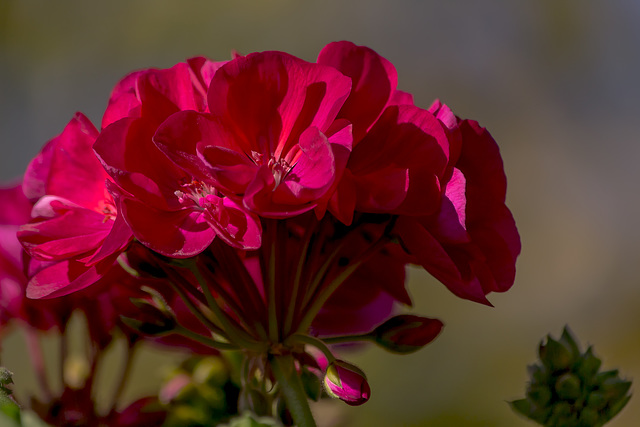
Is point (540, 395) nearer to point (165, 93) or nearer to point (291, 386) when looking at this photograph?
point (291, 386)

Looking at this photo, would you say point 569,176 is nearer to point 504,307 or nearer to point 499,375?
point 504,307

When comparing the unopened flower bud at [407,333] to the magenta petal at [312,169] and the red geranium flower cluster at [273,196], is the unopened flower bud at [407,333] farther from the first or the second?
the magenta petal at [312,169]

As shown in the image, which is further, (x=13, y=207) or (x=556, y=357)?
(x=13, y=207)

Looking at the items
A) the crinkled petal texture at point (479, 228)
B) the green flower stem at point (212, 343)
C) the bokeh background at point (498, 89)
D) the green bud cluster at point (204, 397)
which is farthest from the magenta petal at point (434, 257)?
the bokeh background at point (498, 89)

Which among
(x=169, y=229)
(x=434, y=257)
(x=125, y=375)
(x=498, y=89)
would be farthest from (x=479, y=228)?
(x=498, y=89)

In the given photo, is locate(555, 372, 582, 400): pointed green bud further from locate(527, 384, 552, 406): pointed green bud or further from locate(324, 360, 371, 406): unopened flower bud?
locate(324, 360, 371, 406): unopened flower bud

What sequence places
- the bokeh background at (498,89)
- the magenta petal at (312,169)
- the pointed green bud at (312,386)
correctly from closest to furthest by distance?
the magenta petal at (312,169) → the pointed green bud at (312,386) → the bokeh background at (498,89)

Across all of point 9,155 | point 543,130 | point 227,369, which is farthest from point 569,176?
point 227,369
